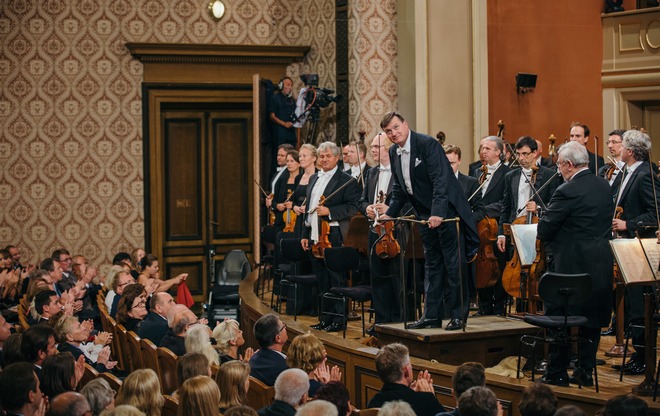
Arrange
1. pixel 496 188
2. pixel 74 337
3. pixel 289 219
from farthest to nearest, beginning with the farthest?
pixel 289 219, pixel 496 188, pixel 74 337

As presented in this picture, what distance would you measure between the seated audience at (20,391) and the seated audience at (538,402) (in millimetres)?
2184

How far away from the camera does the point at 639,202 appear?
6.15 m

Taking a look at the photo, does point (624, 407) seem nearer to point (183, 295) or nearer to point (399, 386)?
point (399, 386)

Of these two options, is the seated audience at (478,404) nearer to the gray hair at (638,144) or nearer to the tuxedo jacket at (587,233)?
the tuxedo jacket at (587,233)

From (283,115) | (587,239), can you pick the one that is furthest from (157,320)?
(283,115)

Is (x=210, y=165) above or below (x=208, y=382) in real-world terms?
above

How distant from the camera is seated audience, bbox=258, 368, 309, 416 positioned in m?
4.45

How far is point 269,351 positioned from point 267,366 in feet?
0.39

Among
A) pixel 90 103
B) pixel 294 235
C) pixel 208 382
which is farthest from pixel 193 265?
pixel 208 382

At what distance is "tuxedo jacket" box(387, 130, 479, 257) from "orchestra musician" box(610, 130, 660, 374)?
898 millimetres

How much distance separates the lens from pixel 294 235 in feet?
28.5

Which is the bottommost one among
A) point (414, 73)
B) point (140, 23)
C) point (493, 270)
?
point (493, 270)

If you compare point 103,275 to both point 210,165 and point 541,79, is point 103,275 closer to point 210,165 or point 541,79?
point 210,165

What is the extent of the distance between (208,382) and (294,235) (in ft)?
14.5
